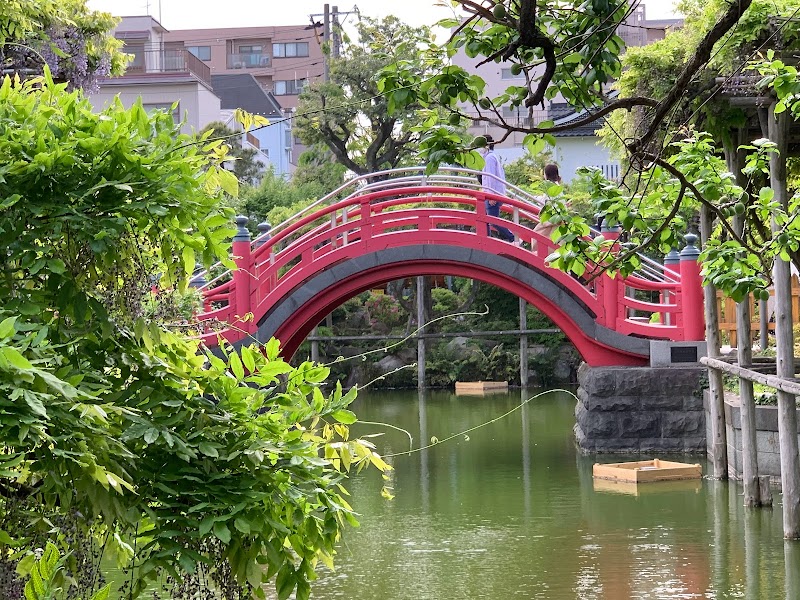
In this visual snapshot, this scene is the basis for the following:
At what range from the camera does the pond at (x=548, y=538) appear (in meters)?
6.41

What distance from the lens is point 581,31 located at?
10.9ft

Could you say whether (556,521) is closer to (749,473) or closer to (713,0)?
(749,473)

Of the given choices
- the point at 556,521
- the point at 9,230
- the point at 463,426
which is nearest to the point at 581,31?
the point at 9,230

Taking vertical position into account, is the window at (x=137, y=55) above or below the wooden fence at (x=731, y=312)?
above

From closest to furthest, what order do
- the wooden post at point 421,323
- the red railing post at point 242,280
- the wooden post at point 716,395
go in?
the wooden post at point 716,395 → the red railing post at point 242,280 → the wooden post at point 421,323

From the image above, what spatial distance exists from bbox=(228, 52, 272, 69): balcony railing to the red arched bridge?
29.5m

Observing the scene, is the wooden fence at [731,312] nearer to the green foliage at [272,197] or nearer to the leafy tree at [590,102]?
the leafy tree at [590,102]

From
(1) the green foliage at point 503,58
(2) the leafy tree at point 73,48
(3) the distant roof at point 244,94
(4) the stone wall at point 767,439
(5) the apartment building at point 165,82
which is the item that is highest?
(3) the distant roof at point 244,94

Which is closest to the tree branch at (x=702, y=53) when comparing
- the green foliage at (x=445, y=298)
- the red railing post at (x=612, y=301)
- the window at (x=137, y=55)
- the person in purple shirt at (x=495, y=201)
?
the red railing post at (x=612, y=301)

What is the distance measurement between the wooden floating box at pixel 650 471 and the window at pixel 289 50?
33385mm

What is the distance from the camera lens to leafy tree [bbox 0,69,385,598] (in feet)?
7.21

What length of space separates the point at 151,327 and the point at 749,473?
20.3 feet

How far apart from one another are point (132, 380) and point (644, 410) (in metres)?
9.56

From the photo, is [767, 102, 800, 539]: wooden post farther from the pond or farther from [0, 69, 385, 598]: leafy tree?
[0, 69, 385, 598]: leafy tree
